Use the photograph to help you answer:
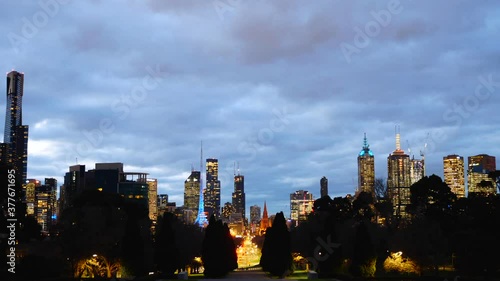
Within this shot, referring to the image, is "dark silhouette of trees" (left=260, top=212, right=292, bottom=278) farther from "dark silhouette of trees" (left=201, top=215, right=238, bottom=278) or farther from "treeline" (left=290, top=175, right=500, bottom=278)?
"dark silhouette of trees" (left=201, top=215, right=238, bottom=278)

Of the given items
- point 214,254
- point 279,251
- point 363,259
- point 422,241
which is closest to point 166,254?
point 214,254

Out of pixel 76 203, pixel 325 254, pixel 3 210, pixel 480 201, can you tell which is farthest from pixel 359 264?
pixel 76 203

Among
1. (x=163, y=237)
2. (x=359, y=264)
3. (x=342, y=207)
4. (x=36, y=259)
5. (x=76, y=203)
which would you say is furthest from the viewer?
(x=342, y=207)

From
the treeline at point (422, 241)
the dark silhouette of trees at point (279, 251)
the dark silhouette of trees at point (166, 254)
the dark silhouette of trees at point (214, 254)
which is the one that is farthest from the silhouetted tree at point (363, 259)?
the dark silhouette of trees at point (166, 254)

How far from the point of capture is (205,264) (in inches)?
2849

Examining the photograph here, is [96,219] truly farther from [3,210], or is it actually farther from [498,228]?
[498,228]

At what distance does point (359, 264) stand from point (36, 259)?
31131 mm

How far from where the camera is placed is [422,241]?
213 feet

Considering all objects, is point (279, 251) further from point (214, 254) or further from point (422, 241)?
point (422, 241)

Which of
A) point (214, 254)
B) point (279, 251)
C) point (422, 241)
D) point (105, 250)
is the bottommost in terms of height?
point (214, 254)

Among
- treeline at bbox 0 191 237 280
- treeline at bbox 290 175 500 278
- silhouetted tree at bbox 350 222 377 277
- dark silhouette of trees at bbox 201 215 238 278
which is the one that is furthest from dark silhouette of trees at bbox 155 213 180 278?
silhouetted tree at bbox 350 222 377 277

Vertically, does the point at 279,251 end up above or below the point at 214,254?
above

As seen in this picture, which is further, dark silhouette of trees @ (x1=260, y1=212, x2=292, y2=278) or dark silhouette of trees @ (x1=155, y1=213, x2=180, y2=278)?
dark silhouette of trees @ (x1=260, y1=212, x2=292, y2=278)

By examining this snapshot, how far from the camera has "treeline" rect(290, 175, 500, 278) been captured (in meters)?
62.1
